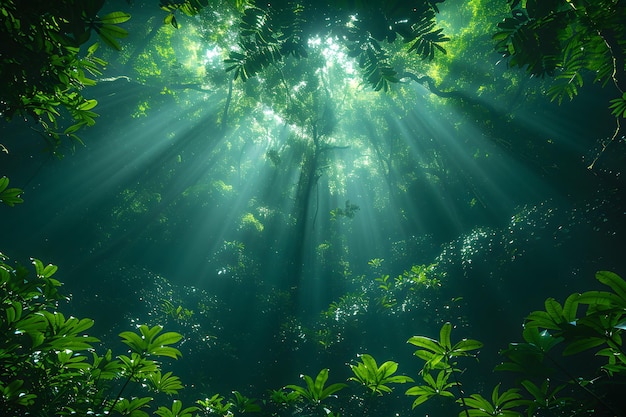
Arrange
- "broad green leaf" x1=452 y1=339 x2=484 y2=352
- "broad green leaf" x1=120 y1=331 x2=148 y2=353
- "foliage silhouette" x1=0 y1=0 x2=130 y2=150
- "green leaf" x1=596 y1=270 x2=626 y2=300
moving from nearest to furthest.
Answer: "green leaf" x1=596 y1=270 x2=626 y2=300 → "foliage silhouette" x1=0 y1=0 x2=130 y2=150 → "broad green leaf" x1=452 y1=339 x2=484 y2=352 → "broad green leaf" x1=120 y1=331 x2=148 y2=353

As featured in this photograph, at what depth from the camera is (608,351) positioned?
128 centimetres

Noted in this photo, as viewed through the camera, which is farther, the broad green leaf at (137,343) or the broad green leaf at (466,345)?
Result: the broad green leaf at (137,343)

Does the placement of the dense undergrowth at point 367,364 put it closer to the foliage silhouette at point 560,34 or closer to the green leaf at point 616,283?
the green leaf at point 616,283

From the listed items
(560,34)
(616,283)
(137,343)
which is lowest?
(137,343)

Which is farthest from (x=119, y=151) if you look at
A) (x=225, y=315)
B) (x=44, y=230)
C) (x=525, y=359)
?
(x=525, y=359)

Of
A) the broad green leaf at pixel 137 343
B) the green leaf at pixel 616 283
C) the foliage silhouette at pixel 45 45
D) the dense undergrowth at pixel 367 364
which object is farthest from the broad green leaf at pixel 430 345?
the foliage silhouette at pixel 45 45

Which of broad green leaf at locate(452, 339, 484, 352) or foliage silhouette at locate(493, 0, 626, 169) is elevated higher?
foliage silhouette at locate(493, 0, 626, 169)

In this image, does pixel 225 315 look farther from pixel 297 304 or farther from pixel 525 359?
pixel 525 359

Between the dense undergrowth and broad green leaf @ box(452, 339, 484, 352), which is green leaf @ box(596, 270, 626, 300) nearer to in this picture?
the dense undergrowth

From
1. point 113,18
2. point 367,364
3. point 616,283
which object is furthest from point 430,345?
point 113,18

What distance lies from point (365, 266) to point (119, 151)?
41.8ft

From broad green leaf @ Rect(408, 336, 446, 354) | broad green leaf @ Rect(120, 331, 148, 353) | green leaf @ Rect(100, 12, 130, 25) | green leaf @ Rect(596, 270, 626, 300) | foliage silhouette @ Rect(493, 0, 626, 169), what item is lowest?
broad green leaf @ Rect(120, 331, 148, 353)

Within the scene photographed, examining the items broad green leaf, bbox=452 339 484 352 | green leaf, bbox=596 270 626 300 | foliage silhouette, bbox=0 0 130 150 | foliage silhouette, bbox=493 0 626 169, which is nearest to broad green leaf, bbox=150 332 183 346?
foliage silhouette, bbox=0 0 130 150

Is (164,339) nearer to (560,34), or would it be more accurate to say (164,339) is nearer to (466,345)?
(466,345)
